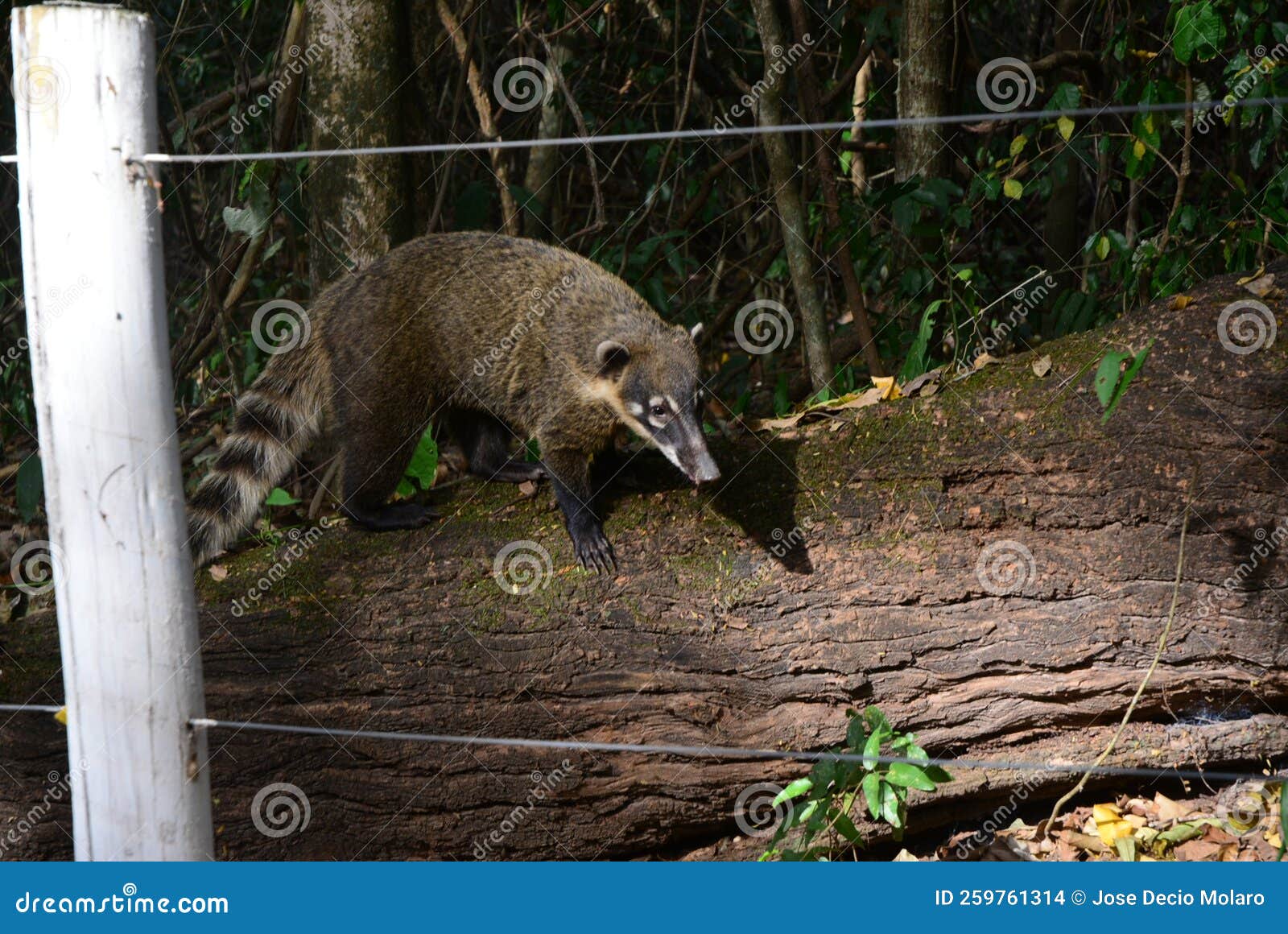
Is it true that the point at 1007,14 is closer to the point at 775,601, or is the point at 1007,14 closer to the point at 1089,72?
the point at 1089,72

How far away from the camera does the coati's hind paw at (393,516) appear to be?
3.57m

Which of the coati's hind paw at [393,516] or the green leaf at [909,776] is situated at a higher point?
the coati's hind paw at [393,516]

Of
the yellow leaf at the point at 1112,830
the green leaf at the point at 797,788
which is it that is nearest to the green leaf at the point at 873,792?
the green leaf at the point at 797,788

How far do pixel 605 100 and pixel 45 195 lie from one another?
203 inches

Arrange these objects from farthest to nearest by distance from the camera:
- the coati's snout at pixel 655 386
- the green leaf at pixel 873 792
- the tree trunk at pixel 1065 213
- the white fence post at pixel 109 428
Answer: the tree trunk at pixel 1065 213 → the coati's snout at pixel 655 386 → the green leaf at pixel 873 792 → the white fence post at pixel 109 428

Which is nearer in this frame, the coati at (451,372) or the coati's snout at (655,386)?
the coati's snout at (655,386)

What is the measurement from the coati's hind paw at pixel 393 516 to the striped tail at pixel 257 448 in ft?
1.23

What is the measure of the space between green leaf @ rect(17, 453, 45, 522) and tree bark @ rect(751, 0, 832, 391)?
123 inches

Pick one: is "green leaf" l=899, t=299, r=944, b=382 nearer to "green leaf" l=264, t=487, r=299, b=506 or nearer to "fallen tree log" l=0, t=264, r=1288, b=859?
"fallen tree log" l=0, t=264, r=1288, b=859

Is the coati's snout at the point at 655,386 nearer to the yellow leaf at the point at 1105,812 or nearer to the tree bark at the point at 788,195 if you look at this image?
the tree bark at the point at 788,195

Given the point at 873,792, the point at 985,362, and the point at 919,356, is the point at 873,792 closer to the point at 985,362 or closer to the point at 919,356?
the point at 985,362

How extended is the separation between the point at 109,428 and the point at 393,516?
5.15 ft

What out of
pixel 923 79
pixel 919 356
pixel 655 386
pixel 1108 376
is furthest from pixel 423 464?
pixel 923 79

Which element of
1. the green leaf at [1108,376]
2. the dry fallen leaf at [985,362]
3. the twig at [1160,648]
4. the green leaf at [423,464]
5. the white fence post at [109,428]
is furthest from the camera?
the green leaf at [423,464]
